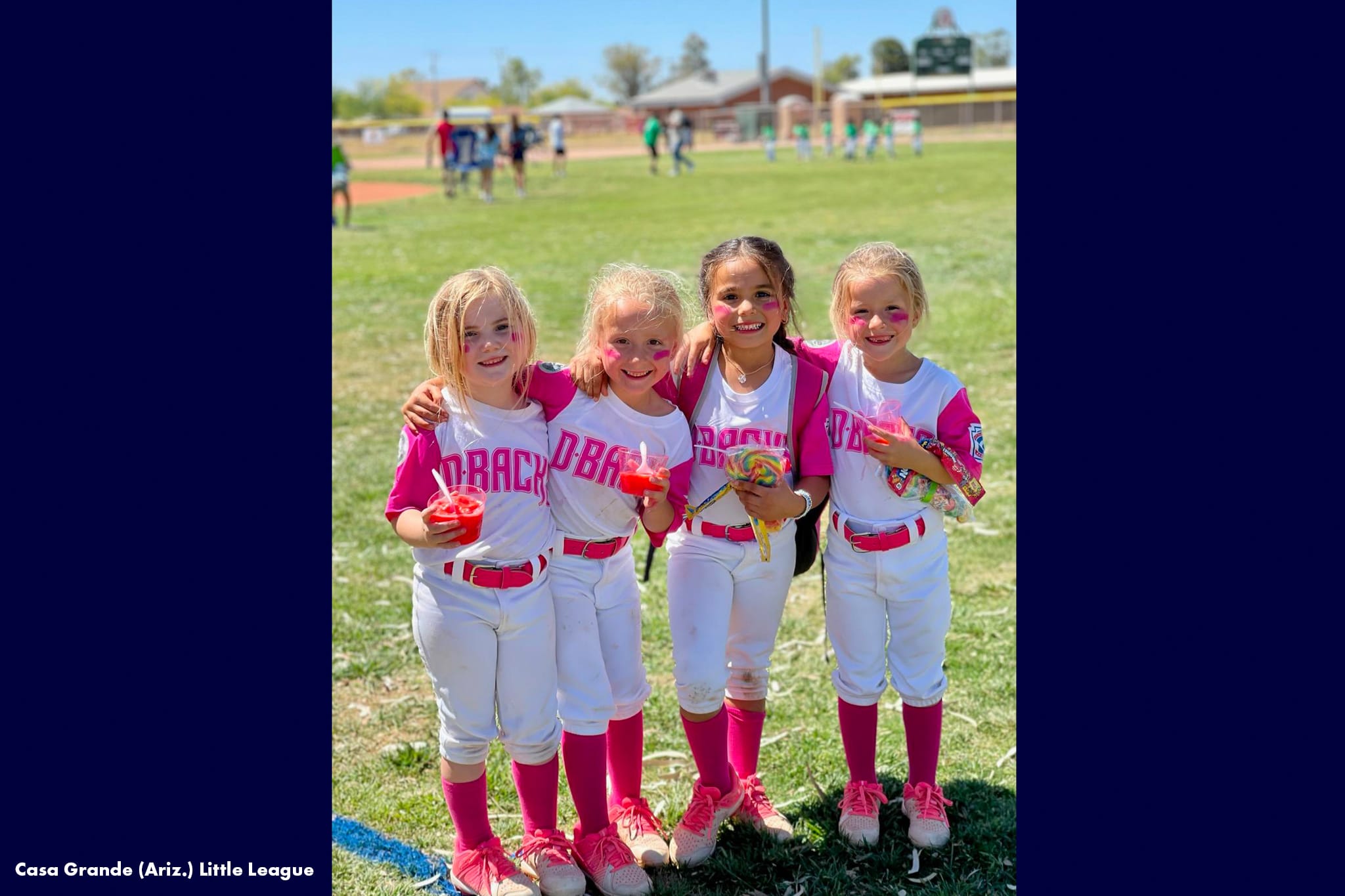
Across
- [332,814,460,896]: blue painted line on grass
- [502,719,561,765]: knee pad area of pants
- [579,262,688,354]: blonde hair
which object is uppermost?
[579,262,688,354]: blonde hair

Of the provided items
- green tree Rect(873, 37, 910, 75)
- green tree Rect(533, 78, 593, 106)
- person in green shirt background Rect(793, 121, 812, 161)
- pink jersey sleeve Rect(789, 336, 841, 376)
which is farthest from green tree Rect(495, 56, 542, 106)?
pink jersey sleeve Rect(789, 336, 841, 376)

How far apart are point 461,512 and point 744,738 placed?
50.6 inches

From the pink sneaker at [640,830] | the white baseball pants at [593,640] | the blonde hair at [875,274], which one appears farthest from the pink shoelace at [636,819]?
the blonde hair at [875,274]

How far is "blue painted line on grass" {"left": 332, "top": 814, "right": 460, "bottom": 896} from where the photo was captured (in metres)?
Answer: 3.50

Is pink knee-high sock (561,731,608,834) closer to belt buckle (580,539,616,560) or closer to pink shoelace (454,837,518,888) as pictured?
pink shoelace (454,837,518,888)

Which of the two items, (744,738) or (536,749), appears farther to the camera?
(744,738)

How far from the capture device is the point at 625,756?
11.7 feet

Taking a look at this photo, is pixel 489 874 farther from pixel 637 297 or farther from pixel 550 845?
pixel 637 297

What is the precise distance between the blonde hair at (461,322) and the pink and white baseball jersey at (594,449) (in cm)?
16

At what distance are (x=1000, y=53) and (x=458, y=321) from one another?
115121 millimetres

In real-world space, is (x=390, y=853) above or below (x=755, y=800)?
below

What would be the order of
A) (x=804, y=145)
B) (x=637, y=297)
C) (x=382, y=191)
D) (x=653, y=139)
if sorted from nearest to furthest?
(x=637, y=297) < (x=382, y=191) < (x=653, y=139) < (x=804, y=145)

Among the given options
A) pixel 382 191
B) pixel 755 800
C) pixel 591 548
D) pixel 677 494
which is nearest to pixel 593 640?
pixel 591 548

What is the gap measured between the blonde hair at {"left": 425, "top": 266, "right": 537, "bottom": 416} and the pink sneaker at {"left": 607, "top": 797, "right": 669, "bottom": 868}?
1282mm
